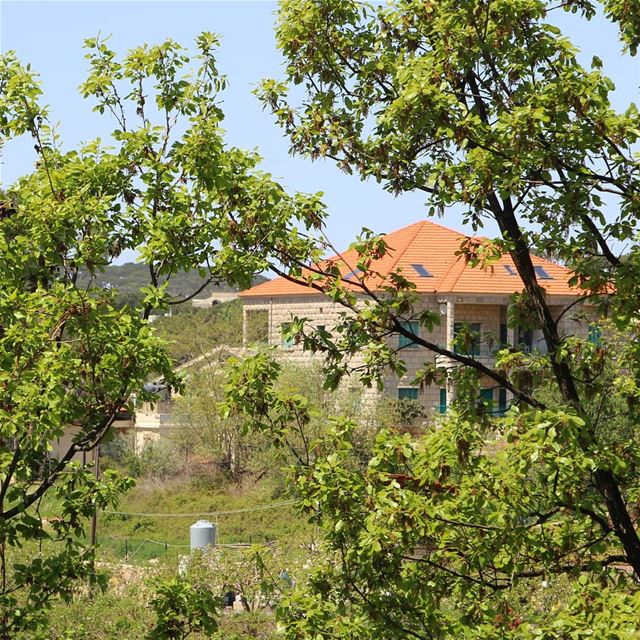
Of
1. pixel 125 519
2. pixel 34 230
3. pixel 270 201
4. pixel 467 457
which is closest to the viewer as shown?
pixel 467 457

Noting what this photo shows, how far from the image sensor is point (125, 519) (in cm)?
4072

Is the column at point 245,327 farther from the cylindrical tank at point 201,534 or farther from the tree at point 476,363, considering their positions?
the tree at point 476,363

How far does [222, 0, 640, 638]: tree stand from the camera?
821 centimetres

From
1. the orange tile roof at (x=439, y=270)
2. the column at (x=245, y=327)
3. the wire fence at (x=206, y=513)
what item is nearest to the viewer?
the wire fence at (x=206, y=513)

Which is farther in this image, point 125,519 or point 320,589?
point 125,519

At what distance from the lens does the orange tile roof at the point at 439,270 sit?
46594 millimetres

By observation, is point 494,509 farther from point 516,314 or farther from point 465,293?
point 465,293

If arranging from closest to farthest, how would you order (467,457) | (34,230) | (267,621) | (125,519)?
(467,457) → (34,230) → (267,621) → (125,519)

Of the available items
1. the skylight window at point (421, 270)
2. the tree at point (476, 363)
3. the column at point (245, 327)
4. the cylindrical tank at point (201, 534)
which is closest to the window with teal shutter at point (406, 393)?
the skylight window at point (421, 270)

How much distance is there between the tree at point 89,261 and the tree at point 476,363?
71 cm

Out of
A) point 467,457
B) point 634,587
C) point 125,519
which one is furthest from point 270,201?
point 125,519

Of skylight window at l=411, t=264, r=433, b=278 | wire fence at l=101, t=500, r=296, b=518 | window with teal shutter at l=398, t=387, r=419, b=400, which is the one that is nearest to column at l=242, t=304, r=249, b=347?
skylight window at l=411, t=264, r=433, b=278

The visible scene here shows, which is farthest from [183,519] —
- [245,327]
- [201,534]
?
[201,534]

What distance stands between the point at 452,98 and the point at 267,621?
14.3m
